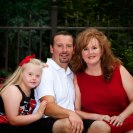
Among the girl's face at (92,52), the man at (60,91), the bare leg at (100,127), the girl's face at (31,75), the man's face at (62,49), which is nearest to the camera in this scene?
the bare leg at (100,127)

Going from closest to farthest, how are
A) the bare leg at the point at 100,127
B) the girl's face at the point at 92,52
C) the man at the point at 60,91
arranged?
the bare leg at the point at 100,127
the man at the point at 60,91
the girl's face at the point at 92,52

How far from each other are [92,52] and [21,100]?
85cm

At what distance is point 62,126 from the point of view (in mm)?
4766

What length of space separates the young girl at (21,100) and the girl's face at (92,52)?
Answer: 1.53 feet

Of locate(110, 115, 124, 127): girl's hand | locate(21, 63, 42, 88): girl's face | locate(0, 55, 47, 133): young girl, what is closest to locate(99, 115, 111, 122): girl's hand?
locate(110, 115, 124, 127): girl's hand

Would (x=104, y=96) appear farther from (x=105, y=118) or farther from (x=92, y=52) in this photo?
(x=92, y=52)

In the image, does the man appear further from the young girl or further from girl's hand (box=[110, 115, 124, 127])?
girl's hand (box=[110, 115, 124, 127])

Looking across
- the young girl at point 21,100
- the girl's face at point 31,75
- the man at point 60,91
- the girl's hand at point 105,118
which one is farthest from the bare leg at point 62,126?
the girl's face at point 31,75

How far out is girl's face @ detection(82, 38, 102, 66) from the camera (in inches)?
200

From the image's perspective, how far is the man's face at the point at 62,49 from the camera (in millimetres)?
5234

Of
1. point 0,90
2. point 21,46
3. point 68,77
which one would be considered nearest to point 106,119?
point 68,77

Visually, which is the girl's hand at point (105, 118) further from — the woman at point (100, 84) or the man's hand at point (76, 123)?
the man's hand at point (76, 123)

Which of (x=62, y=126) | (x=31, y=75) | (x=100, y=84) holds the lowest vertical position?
(x=62, y=126)

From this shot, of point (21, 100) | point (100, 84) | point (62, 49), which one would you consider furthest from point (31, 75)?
point (100, 84)
